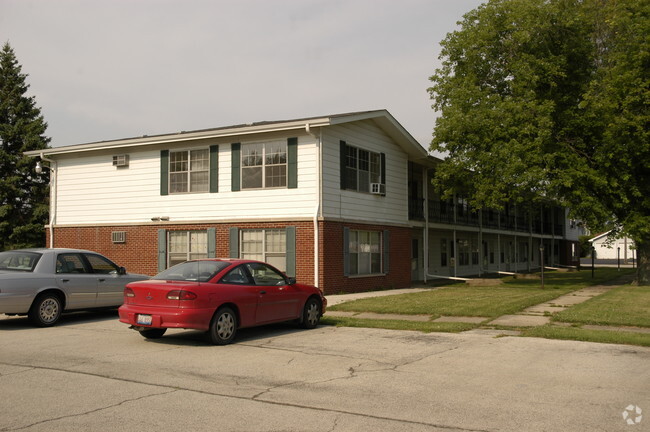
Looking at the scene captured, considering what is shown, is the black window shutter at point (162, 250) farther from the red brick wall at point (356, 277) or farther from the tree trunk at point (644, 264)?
the tree trunk at point (644, 264)

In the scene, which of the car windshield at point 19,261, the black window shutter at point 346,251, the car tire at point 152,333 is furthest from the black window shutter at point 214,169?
the car tire at point 152,333

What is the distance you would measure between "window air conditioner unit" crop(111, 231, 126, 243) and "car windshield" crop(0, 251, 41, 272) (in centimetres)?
1061

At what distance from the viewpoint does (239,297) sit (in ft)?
33.6

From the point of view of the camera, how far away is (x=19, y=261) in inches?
491

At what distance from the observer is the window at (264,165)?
20.4 metres

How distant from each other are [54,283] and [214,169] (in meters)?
9.74

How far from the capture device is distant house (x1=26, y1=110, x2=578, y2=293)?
1986 cm

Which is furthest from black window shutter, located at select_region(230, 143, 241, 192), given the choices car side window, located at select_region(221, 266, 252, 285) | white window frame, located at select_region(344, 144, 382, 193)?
car side window, located at select_region(221, 266, 252, 285)

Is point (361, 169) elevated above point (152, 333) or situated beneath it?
elevated above

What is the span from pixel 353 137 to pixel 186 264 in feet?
39.0

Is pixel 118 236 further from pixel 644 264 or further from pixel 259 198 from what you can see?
pixel 644 264

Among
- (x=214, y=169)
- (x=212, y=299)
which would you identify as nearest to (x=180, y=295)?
(x=212, y=299)

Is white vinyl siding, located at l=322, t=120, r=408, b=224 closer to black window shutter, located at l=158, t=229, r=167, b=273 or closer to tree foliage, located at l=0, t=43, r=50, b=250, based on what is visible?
black window shutter, located at l=158, t=229, r=167, b=273

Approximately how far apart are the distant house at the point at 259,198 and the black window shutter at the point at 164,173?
54 millimetres
